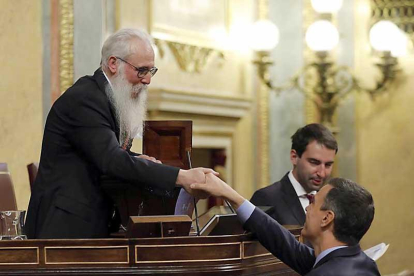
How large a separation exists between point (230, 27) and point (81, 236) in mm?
5557

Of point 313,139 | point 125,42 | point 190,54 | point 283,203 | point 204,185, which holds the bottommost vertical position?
point 283,203

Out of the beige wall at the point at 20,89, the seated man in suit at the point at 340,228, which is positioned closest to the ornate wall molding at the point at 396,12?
the beige wall at the point at 20,89

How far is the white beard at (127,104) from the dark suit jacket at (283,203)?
3.24 ft

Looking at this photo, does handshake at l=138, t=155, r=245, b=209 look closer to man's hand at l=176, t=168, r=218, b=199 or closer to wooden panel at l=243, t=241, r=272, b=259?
man's hand at l=176, t=168, r=218, b=199

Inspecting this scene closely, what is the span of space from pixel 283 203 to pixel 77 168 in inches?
57.0

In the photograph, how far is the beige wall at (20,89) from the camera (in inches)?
256

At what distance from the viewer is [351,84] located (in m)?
9.91

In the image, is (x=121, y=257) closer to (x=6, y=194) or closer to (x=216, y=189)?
(x=216, y=189)

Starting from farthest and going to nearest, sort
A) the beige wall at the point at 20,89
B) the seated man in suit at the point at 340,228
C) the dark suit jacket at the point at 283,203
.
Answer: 1. the beige wall at the point at 20,89
2. the dark suit jacket at the point at 283,203
3. the seated man in suit at the point at 340,228

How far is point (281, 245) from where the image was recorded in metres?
3.88

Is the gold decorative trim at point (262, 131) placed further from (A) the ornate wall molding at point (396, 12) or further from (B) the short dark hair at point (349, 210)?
(B) the short dark hair at point (349, 210)

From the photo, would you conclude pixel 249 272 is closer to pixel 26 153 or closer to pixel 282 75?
pixel 26 153

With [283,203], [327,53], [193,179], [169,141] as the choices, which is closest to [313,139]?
[283,203]

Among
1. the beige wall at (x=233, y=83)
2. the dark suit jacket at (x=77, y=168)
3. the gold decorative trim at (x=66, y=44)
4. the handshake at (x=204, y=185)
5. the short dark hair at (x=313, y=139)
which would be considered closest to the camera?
the handshake at (x=204, y=185)
